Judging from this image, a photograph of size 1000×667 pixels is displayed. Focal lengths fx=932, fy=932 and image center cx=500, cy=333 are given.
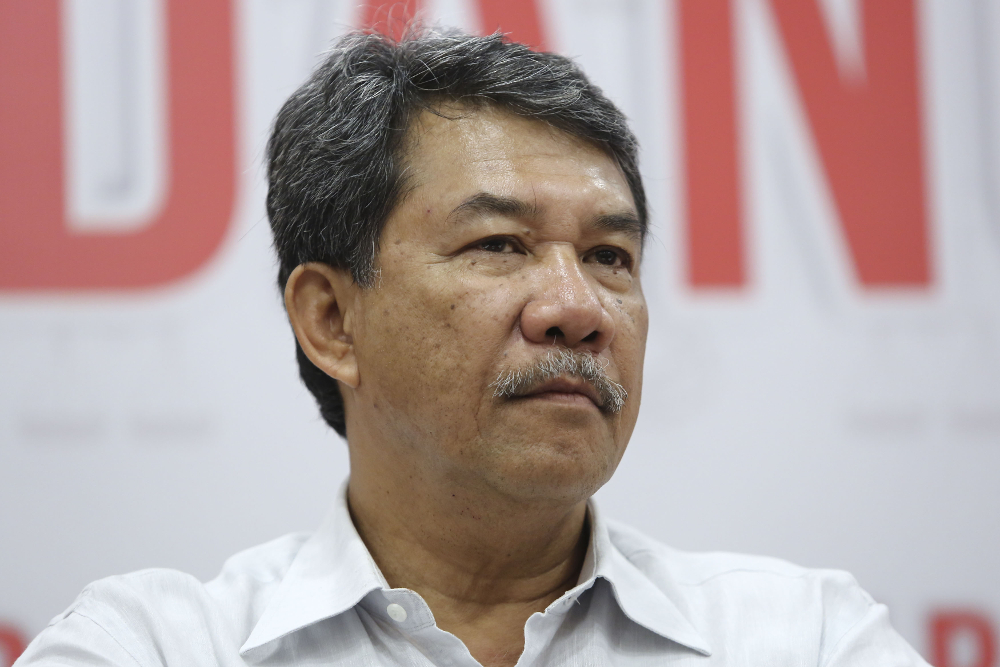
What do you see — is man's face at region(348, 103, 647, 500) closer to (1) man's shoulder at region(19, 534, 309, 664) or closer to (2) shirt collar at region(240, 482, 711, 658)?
(2) shirt collar at region(240, 482, 711, 658)

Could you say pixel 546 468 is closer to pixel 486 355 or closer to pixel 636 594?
pixel 486 355

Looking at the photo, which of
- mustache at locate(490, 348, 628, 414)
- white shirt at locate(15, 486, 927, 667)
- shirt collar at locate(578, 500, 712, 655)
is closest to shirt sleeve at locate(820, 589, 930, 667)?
white shirt at locate(15, 486, 927, 667)

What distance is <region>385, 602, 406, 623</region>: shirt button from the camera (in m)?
1.40

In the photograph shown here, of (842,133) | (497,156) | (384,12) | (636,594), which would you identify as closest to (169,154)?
(384,12)

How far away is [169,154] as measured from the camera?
2.34m

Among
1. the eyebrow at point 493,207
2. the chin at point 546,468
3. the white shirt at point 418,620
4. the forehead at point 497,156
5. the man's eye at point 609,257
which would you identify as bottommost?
the white shirt at point 418,620

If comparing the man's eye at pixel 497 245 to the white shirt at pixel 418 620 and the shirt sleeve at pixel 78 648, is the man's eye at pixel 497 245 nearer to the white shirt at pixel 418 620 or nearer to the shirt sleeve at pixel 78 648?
the white shirt at pixel 418 620

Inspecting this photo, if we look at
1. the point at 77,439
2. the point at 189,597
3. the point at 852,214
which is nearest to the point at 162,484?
the point at 77,439

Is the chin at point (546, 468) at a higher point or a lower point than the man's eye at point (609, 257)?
lower

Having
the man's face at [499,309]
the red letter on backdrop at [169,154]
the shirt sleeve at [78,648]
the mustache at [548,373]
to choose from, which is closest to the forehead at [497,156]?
the man's face at [499,309]

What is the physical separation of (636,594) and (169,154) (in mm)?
1599

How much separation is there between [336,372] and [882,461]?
1441mm

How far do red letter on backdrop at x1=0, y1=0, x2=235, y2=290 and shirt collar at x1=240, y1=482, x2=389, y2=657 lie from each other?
1.00 m

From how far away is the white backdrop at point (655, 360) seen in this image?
226 cm
